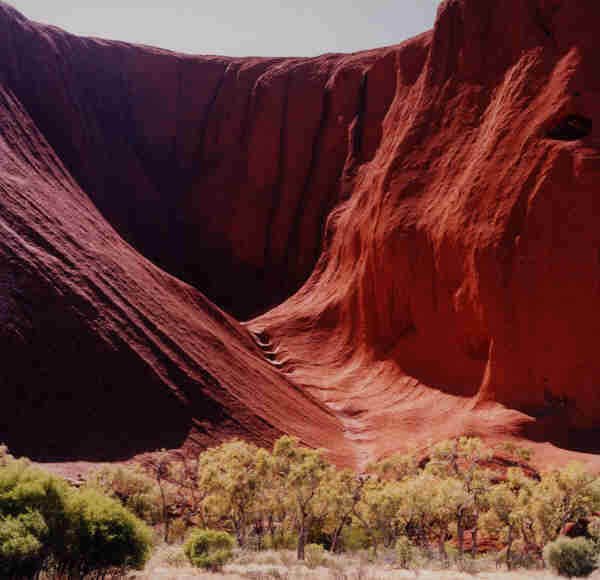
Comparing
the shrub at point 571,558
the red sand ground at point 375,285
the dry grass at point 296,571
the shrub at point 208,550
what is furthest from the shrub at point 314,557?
the red sand ground at point 375,285

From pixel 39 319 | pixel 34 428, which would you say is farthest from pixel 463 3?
pixel 34 428

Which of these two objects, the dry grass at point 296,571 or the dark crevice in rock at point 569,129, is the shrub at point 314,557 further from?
the dark crevice in rock at point 569,129

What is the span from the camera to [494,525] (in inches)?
651

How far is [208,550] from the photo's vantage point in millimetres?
11758

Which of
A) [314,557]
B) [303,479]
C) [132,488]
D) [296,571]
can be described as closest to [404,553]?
[314,557]

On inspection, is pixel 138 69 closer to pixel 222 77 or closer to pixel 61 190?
pixel 222 77

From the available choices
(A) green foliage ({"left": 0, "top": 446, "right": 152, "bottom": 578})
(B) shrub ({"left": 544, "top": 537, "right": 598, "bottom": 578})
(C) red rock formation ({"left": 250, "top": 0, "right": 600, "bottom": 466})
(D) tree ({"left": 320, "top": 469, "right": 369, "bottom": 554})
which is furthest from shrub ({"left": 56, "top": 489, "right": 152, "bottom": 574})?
(C) red rock formation ({"left": 250, "top": 0, "right": 600, "bottom": 466})

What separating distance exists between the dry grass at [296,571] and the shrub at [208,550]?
17 cm

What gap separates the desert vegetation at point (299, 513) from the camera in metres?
9.77

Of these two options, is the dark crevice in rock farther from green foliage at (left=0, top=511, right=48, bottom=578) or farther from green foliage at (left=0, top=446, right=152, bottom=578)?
green foliage at (left=0, top=511, right=48, bottom=578)

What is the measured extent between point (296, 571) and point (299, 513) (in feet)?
15.9

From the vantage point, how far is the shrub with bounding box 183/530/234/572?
1131 cm

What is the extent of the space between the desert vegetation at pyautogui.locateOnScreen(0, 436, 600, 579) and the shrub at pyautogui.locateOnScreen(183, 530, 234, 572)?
2 centimetres

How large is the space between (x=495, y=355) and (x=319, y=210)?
72.7 feet
